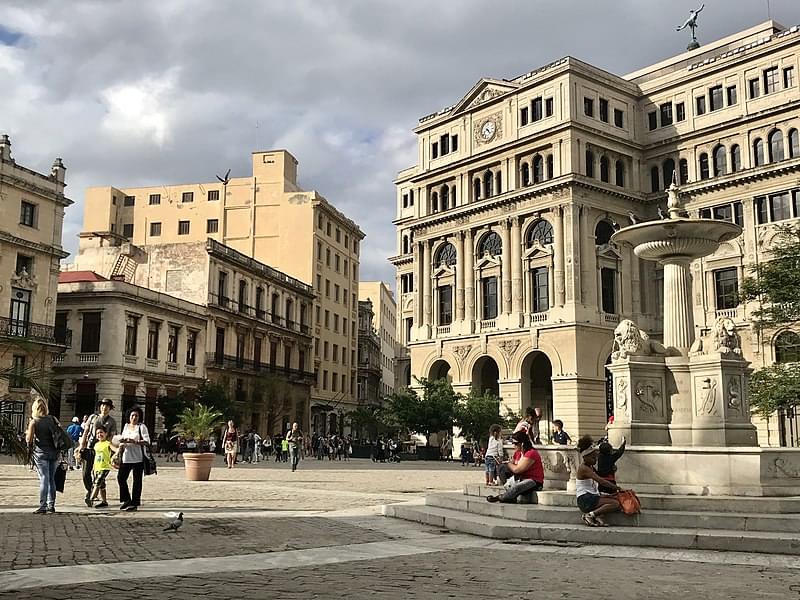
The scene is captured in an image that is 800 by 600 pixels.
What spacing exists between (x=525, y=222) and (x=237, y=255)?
20.9 m

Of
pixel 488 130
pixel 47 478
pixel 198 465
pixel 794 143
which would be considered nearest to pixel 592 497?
pixel 47 478

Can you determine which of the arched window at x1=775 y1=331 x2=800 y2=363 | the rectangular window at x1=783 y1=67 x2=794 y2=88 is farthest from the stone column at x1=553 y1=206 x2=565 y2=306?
the rectangular window at x1=783 y1=67 x2=794 y2=88

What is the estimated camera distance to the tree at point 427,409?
4491 cm

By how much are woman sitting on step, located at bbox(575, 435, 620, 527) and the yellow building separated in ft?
188

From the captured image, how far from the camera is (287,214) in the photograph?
68750 millimetres

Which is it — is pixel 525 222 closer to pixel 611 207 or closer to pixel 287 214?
pixel 611 207

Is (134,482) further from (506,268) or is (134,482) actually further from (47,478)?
(506,268)

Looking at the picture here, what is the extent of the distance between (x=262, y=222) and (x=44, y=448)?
2275 inches

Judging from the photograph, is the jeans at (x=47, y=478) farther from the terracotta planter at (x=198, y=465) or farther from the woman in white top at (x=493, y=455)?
the terracotta planter at (x=198, y=465)

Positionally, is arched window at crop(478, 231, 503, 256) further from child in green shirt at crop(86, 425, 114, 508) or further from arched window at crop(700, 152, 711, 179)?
child in green shirt at crop(86, 425, 114, 508)

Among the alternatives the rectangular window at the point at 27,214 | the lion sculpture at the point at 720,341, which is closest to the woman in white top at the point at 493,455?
the lion sculpture at the point at 720,341

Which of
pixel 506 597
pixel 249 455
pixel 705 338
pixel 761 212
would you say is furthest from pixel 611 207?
pixel 506 597

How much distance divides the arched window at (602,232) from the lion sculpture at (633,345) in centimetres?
3436

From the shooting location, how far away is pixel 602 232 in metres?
48.8
